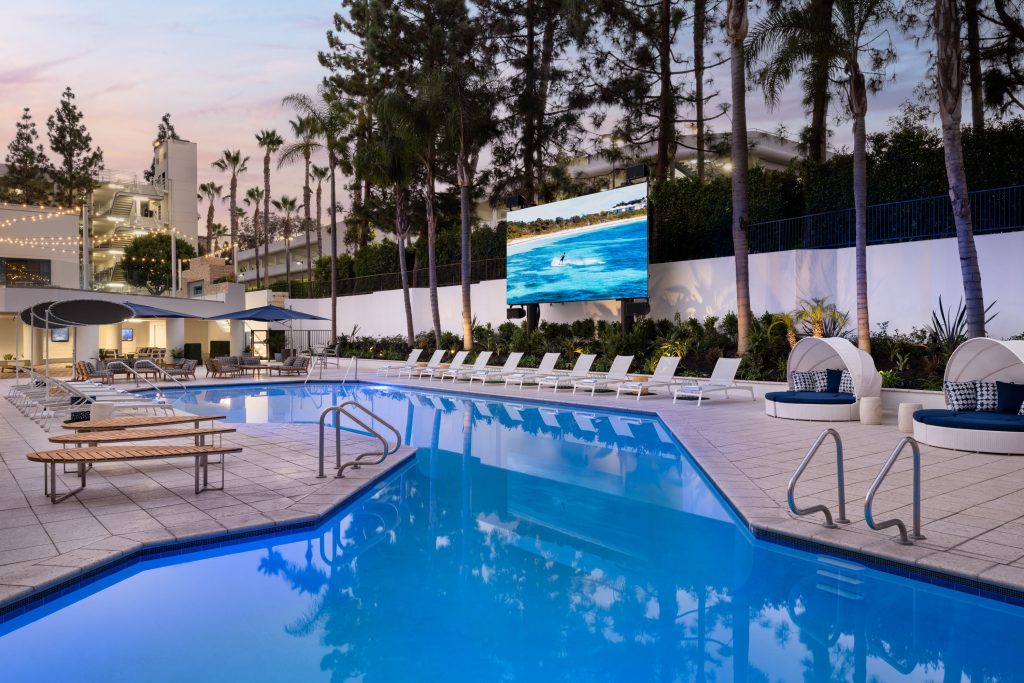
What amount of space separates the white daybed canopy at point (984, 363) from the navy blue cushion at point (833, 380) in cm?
210

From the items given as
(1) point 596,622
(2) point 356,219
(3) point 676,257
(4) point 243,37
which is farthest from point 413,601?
(2) point 356,219

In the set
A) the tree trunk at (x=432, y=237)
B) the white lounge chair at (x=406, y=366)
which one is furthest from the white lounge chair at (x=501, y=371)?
the tree trunk at (x=432, y=237)

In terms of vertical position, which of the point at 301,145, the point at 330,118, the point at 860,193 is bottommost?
the point at 860,193

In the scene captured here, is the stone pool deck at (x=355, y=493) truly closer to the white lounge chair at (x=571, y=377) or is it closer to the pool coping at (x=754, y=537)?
the pool coping at (x=754, y=537)

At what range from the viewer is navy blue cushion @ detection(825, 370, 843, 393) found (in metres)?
12.0

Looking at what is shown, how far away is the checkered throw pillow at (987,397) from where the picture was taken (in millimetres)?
8844

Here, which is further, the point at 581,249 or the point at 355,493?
the point at 581,249

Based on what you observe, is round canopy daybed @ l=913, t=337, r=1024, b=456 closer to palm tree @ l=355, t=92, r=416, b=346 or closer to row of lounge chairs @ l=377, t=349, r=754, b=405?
row of lounge chairs @ l=377, t=349, r=754, b=405

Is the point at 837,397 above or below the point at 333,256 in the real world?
below

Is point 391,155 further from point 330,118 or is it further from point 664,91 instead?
point 664,91

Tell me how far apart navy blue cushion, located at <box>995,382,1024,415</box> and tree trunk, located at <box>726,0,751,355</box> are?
258 inches

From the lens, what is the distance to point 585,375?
1722cm

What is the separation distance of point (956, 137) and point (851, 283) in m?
4.93

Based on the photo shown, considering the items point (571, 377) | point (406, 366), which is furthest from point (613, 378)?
point (406, 366)
